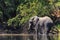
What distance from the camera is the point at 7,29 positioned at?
34.5 m

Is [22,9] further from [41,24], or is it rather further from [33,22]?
[41,24]

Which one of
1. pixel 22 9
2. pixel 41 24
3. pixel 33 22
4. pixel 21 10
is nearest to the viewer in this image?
pixel 41 24

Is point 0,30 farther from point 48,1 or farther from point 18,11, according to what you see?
point 48,1

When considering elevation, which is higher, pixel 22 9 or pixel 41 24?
pixel 22 9

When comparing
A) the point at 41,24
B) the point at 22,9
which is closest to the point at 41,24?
the point at 41,24

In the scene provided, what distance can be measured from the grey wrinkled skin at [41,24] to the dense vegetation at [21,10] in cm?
91

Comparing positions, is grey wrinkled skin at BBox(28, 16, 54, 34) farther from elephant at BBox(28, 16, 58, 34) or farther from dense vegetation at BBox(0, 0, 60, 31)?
dense vegetation at BBox(0, 0, 60, 31)

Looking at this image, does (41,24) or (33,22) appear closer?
(41,24)

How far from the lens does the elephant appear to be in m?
32.7

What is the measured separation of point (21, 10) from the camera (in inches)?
1350

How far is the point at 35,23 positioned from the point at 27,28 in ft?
3.26

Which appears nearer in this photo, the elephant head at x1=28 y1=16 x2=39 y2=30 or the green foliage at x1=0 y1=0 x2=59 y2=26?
the elephant head at x1=28 y1=16 x2=39 y2=30

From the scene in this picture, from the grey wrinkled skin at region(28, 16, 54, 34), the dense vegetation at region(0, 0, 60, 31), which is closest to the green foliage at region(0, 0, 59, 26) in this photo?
the dense vegetation at region(0, 0, 60, 31)

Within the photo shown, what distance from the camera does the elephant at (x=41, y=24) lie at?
3266cm
